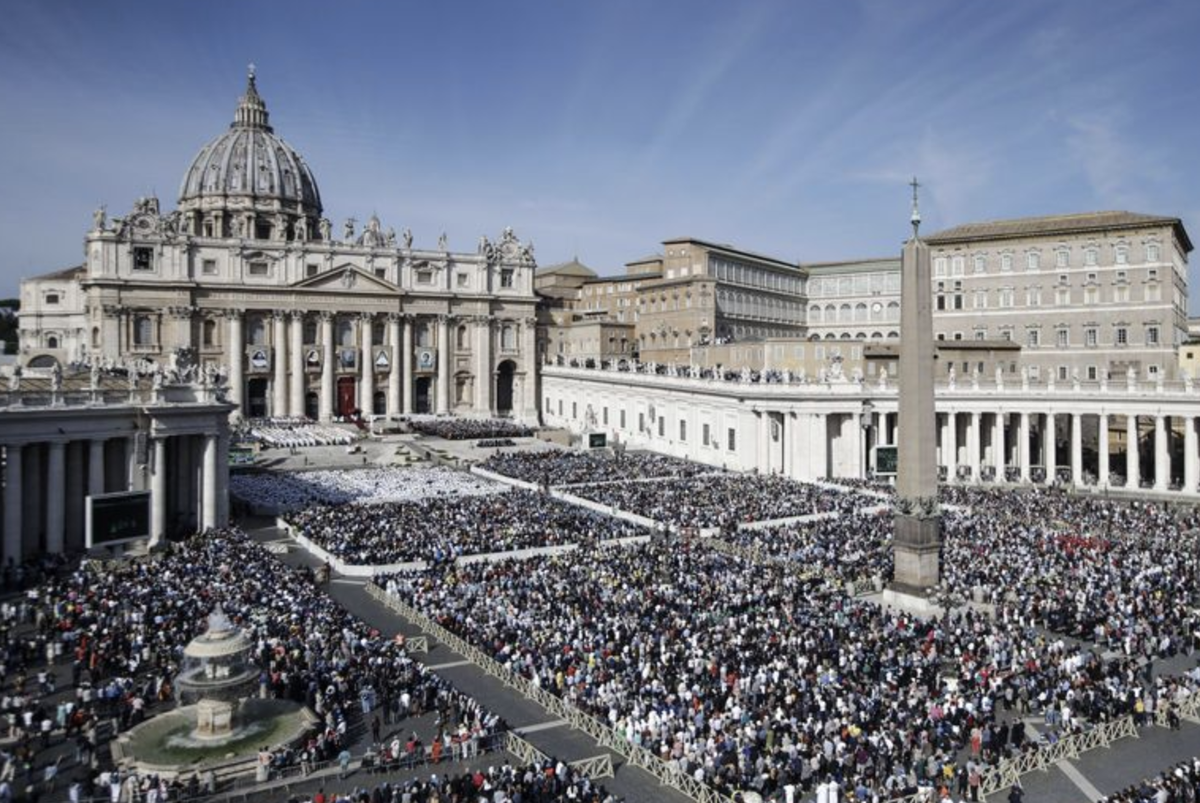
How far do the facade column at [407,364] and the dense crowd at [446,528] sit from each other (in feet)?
153

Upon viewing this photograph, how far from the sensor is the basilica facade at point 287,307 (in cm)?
Result: 8106

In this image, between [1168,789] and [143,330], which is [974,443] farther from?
[143,330]

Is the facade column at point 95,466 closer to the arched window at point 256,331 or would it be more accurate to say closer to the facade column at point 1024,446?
the facade column at point 1024,446

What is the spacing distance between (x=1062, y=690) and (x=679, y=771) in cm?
949

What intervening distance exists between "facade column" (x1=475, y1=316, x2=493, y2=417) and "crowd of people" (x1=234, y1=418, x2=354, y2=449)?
17.8m

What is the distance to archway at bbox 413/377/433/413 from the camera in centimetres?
9456

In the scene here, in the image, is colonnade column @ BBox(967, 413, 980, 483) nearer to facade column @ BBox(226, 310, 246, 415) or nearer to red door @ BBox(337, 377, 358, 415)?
red door @ BBox(337, 377, 358, 415)

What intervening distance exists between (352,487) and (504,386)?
156ft

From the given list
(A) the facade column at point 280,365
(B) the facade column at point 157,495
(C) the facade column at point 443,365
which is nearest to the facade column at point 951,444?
(B) the facade column at point 157,495

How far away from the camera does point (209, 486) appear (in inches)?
1558

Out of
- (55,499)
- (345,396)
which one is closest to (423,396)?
(345,396)

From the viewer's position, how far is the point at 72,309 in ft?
328

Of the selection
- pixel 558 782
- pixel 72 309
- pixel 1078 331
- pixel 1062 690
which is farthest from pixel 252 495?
pixel 72 309

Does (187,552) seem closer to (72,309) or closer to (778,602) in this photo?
(778,602)
